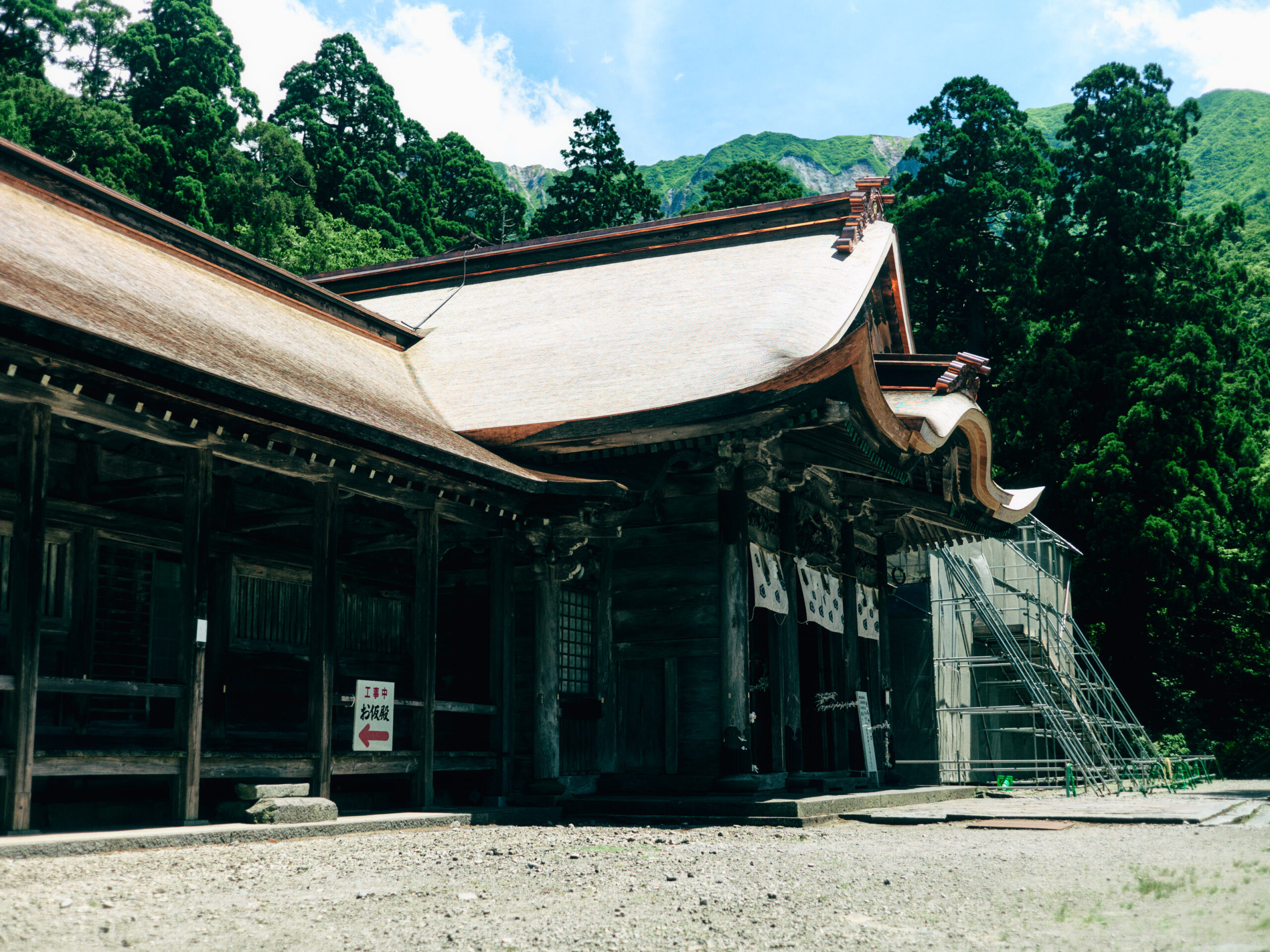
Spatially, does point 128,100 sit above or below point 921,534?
above

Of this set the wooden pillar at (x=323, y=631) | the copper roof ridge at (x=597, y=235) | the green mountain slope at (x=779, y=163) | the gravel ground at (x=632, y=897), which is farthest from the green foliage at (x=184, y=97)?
the green mountain slope at (x=779, y=163)

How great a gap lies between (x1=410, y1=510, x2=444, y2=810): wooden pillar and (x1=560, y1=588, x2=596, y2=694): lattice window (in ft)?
6.72

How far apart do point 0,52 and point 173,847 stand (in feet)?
133

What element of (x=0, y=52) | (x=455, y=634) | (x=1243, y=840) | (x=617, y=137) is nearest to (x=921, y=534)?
(x=455, y=634)

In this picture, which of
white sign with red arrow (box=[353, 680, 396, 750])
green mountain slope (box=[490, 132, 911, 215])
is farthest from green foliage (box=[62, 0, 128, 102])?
green mountain slope (box=[490, 132, 911, 215])

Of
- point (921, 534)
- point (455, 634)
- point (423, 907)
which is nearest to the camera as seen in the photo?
point (423, 907)

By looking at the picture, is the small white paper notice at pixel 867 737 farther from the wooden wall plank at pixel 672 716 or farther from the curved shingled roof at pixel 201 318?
the curved shingled roof at pixel 201 318

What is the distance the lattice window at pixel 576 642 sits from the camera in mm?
13172

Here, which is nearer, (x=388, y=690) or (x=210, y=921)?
(x=210, y=921)

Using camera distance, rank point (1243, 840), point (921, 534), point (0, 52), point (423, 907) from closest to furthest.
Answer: point (423, 907) < point (1243, 840) < point (921, 534) < point (0, 52)

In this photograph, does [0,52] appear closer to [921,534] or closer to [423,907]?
[921,534]

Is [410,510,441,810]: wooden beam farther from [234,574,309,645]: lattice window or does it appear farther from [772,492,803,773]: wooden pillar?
[772,492,803,773]: wooden pillar

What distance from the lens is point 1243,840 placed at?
966 cm

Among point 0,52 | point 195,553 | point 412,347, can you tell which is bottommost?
point 195,553
